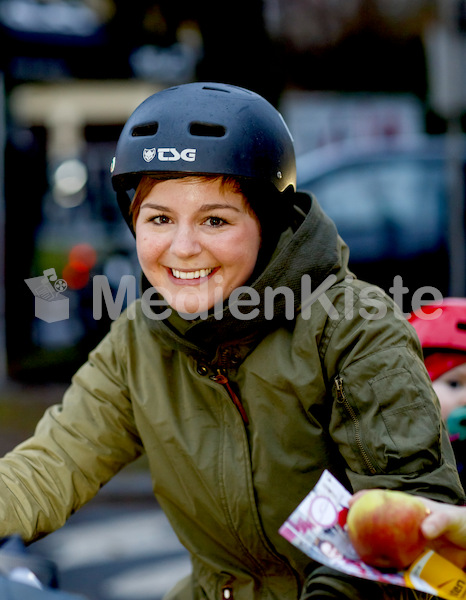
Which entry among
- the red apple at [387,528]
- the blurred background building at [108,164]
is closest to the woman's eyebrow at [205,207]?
the red apple at [387,528]

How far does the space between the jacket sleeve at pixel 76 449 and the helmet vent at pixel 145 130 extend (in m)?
0.54

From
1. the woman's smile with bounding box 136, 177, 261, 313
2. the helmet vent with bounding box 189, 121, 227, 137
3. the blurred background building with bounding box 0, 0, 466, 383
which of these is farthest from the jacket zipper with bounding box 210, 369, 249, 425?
the blurred background building with bounding box 0, 0, 466, 383

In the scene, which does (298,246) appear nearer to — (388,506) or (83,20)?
(388,506)

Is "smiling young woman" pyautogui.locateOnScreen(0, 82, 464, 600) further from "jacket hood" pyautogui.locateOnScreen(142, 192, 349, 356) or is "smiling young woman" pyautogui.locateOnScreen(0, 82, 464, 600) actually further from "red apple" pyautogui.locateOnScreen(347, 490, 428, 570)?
"red apple" pyautogui.locateOnScreen(347, 490, 428, 570)

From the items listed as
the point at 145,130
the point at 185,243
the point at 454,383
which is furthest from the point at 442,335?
the point at 145,130

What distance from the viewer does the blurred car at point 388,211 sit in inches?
295

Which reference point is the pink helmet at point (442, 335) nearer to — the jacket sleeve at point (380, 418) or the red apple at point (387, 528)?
the jacket sleeve at point (380, 418)

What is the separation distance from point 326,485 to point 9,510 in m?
0.82

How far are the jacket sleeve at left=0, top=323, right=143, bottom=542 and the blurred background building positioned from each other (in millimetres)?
4691

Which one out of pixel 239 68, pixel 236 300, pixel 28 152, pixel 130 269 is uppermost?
pixel 239 68

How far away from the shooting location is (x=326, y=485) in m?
1.88

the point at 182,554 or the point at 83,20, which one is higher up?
the point at 83,20

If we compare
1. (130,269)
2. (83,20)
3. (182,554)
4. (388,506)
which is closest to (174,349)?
(388,506)

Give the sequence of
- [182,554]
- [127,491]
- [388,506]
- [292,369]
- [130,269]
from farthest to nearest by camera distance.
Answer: [130,269] → [127,491] → [182,554] → [292,369] → [388,506]
